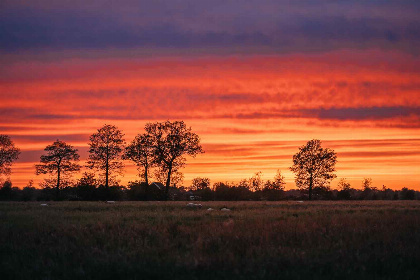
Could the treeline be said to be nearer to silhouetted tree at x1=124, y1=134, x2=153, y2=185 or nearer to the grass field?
silhouetted tree at x1=124, y1=134, x2=153, y2=185

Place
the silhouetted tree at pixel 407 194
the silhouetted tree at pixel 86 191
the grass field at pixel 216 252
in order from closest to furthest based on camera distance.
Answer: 1. the grass field at pixel 216 252
2. the silhouetted tree at pixel 86 191
3. the silhouetted tree at pixel 407 194

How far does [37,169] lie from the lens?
62.5 metres

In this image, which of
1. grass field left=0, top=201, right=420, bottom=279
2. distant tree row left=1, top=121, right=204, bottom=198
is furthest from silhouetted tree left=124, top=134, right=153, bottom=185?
grass field left=0, top=201, right=420, bottom=279

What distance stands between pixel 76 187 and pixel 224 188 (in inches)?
892

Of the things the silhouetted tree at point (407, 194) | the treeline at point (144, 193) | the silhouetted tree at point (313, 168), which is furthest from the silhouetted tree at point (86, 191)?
the silhouetted tree at point (407, 194)

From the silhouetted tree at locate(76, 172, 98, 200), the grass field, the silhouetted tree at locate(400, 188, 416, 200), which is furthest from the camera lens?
the silhouetted tree at locate(400, 188, 416, 200)

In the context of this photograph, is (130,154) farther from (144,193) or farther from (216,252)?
(216,252)

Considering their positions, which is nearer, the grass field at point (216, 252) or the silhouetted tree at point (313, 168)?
the grass field at point (216, 252)

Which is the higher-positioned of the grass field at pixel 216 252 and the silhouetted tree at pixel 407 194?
the silhouetted tree at pixel 407 194

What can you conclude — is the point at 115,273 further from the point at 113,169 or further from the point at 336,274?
the point at 113,169

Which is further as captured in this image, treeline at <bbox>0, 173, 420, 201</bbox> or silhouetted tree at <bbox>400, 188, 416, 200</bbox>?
silhouetted tree at <bbox>400, 188, 416, 200</bbox>

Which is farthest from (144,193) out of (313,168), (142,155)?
(313,168)

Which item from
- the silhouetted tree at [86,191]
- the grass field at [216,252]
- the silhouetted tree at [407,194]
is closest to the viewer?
the grass field at [216,252]

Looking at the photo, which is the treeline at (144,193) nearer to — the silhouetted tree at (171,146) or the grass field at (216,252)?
the silhouetted tree at (171,146)
